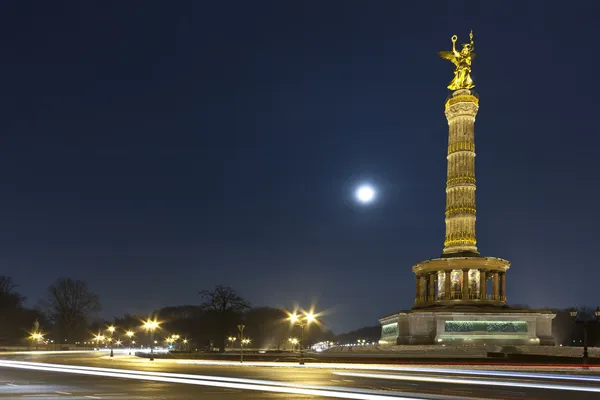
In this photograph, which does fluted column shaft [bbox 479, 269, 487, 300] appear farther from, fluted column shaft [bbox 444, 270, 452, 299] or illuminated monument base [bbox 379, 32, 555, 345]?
fluted column shaft [bbox 444, 270, 452, 299]

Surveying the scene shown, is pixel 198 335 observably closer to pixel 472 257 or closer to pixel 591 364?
pixel 472 257

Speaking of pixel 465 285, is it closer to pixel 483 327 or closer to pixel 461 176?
pixel 483 327

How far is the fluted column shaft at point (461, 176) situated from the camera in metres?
64.9

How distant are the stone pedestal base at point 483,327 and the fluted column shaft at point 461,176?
23.6 feet

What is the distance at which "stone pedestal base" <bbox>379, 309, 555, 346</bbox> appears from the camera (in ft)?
193

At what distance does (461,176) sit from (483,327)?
14.7 meters

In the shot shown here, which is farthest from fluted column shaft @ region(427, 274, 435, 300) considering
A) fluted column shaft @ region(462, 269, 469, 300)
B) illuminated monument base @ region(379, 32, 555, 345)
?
fluted column shaft @ region(462, 269, 469, 300)

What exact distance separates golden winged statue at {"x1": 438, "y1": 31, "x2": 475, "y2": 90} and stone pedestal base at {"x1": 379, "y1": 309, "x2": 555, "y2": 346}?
912 inches

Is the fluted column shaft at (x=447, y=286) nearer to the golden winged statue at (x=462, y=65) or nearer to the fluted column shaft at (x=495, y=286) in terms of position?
the fluted column shaft at (x=495, y=286)

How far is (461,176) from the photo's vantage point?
2598 inches

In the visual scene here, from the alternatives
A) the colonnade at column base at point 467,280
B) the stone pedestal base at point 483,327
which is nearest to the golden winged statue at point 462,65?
the colonnade at column base at point 467,280

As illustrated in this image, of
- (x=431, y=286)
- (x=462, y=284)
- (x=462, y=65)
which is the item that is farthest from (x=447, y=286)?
(x=462, y=65)

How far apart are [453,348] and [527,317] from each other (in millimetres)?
11114

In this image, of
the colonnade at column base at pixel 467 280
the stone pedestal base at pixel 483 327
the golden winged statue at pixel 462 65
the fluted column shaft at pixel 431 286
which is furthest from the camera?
the golden winged statue at pixel 462 65
